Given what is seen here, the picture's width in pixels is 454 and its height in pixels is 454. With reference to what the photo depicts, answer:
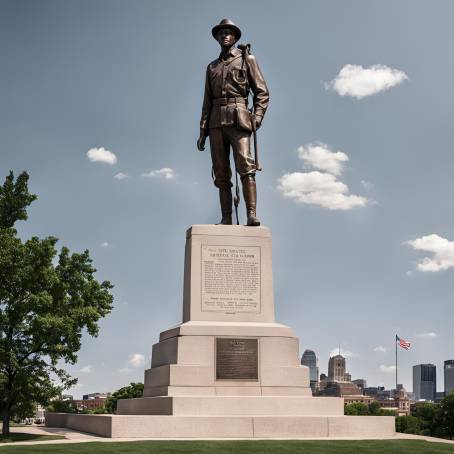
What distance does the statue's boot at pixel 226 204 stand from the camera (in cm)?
1838

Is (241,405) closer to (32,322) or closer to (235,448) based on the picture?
(235,448)

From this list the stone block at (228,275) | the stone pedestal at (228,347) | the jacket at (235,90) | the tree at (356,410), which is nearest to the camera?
the stone pedestal at (228,347)

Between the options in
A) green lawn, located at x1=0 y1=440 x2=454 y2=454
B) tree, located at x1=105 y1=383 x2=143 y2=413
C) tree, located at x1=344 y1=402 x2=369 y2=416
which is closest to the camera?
green lawn, located at x1=0 y1=440 x2=454 y2=454

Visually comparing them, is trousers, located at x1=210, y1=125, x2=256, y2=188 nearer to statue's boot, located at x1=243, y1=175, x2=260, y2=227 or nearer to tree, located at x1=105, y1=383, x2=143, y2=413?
statue's boot, located at x1=243, y1=175, x2=260, y2=227

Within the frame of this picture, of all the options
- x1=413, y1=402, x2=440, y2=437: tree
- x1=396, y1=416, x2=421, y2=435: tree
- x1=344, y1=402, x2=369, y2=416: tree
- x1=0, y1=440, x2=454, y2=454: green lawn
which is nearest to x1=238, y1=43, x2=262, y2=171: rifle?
x1=0, y1=440, x2=454, y2=454: green lawn

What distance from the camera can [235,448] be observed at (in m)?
11.1

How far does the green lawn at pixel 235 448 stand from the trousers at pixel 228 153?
8016mm

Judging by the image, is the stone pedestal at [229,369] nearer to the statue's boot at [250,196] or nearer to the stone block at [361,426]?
the stone block at [361,426]

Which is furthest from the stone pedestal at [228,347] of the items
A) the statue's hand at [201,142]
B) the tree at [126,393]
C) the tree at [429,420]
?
the tree at [429,420]

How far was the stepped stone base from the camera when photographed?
13055mm

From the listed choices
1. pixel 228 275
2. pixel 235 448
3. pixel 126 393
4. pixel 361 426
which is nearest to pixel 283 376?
pixel 361 426

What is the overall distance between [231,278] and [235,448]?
6.40m

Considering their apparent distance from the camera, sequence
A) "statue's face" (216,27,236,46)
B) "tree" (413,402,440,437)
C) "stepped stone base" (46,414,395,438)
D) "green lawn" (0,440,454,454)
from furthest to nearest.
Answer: "tree" (413,402,440,437) < "statue's face" (216,27,236,46) < "stepped stone base" (46,414,395,438) < "green lawn" (0,440,454,454)

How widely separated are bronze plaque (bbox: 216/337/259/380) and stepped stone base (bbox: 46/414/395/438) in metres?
2.16
